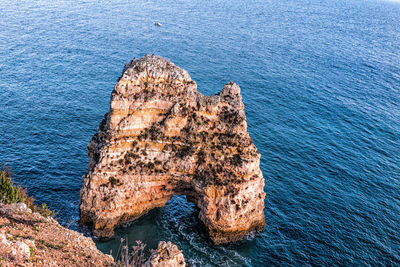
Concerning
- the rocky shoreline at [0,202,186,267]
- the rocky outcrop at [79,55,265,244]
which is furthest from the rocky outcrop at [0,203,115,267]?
the rocky outcrop at [79,55,265,244]

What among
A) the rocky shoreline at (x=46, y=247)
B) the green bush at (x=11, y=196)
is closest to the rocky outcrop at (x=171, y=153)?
the green bush at (x=11, y=196)

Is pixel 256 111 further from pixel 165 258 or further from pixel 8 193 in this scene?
pixel 165 258

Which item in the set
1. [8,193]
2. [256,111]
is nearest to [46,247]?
[8,193]

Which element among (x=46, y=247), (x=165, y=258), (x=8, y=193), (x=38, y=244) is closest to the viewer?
(x=165, y=258)

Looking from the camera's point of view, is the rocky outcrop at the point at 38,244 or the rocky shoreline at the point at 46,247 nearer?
the rocky outcrop at the point at 38,244

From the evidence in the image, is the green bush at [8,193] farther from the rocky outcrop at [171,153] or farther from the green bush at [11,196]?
the rocky outcrop at [171,153]

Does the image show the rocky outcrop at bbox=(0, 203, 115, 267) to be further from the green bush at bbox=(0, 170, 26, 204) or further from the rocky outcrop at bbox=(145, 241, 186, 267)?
the rocky outcrop at bbox=(145, 241, 186, 267)
